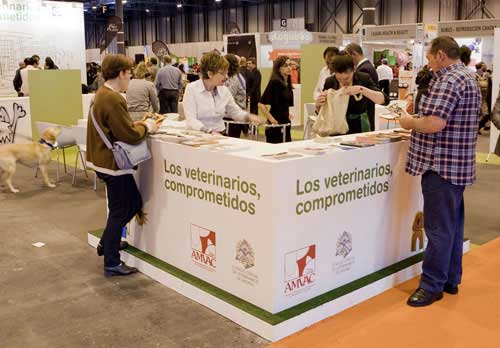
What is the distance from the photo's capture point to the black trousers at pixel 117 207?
331 cm

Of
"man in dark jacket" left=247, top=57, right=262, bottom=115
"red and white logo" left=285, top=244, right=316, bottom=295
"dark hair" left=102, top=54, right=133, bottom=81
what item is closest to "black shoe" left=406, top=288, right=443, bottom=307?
"red and white logo" left=285, top=244, right=316, bottom=295

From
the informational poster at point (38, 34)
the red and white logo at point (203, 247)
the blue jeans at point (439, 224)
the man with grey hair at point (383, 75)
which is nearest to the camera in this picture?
the blue jeans at point (439, 224)

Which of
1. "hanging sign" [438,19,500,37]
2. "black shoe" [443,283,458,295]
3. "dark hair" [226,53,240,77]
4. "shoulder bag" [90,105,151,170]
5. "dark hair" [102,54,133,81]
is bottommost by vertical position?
"black shoe" [443,283,458,295]

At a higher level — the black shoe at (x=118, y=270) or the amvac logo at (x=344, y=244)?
the amvac logo at (x=344, y=244)

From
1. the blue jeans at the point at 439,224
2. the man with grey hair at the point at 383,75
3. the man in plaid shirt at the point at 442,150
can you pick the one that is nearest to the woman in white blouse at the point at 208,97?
the man in plaid shirt at the point at 442,150

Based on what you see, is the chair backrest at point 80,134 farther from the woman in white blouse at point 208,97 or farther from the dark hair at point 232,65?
the woman in white blouse at point 208,97

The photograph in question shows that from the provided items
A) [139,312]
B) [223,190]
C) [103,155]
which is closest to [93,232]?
[103,155]

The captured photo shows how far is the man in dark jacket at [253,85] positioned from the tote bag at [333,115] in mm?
3750

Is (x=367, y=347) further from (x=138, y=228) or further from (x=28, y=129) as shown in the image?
(x=28, y=129)

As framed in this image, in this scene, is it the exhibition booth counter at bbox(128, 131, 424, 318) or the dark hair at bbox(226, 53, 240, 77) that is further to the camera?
the dark hair at bbox(226, 53, 240, 77)

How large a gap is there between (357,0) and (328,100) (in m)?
18.6

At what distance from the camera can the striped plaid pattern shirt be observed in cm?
273

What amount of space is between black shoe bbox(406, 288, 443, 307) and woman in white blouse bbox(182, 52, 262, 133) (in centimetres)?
163

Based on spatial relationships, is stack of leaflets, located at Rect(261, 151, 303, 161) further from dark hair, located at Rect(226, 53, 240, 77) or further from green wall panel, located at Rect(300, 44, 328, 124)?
green wall panel, located at Rect(300, 44, 328, 124)
